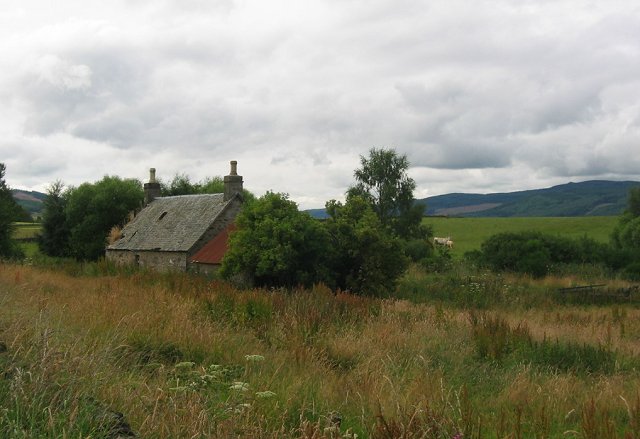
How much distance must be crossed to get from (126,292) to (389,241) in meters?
15.8

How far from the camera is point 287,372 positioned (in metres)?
6.59

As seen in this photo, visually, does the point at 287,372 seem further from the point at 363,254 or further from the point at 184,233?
the point at 184,233

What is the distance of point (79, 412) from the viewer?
158 inches

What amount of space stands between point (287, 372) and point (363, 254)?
1916cm

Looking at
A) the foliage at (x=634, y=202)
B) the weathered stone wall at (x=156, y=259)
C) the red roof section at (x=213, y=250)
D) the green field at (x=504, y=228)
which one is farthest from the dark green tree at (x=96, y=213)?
the foliage at (x=634, y=202)

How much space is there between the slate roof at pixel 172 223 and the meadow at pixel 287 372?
70.5 feet

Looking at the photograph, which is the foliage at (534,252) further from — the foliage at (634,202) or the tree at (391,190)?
the foliage at (634,202)

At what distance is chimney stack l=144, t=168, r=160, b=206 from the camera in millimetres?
44219

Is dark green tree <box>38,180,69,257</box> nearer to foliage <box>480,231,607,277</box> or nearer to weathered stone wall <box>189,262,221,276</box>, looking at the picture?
weathered stone wall <box>189,262,221,276</box>

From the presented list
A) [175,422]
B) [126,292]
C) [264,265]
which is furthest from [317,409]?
[264,265]

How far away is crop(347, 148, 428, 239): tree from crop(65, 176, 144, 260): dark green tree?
62.4ft

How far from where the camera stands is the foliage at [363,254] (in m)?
25.3

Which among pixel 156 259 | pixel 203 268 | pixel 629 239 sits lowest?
pixel 629 239

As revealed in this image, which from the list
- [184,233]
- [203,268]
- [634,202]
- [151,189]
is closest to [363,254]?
[203,268]
